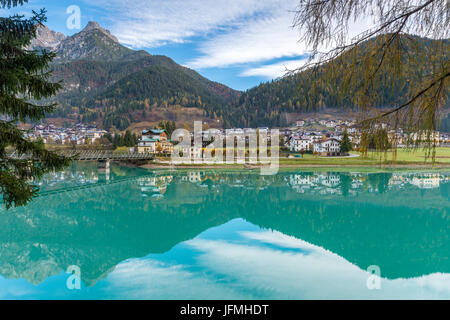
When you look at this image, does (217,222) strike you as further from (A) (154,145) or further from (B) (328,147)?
(A) (154,145)

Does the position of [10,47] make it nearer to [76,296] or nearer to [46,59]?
[46,59]

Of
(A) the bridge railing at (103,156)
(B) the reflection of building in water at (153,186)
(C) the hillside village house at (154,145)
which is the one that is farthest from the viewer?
(C) the hillside village house at (154,145)

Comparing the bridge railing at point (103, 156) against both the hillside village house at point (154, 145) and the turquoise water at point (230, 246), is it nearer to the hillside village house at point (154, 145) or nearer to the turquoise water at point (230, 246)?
the turquoise water at point (230, 246)

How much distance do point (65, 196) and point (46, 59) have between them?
53.6 feet

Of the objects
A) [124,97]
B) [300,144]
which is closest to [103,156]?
[300,144]

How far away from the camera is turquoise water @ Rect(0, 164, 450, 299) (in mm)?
6633

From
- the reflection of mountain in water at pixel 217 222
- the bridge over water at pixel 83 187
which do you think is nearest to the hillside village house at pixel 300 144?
the reflection of mountain in water at pixel 217 222

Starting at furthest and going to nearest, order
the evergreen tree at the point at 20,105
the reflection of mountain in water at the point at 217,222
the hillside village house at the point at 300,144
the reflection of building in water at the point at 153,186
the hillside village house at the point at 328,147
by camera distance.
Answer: the hillside village house at the point at 300,144, the hillside village house at the point at 328,147, the reflection of building in water at the point at 153,186, the reflection of mountain in water at the point at 217,222, the evergreen tree at the point at 20,105

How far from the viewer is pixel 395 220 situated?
12.9 m

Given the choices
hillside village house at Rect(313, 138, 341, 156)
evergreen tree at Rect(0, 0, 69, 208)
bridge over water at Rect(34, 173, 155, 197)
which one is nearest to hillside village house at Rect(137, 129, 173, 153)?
bridge over water at Rect(34, 173, 155, 197)

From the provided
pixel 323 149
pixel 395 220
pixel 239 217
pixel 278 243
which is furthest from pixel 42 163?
pixel 323 149

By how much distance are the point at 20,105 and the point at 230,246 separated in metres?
7.53

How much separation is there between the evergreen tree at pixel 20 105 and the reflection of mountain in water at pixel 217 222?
11.7 feet

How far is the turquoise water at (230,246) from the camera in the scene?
6.63 m
